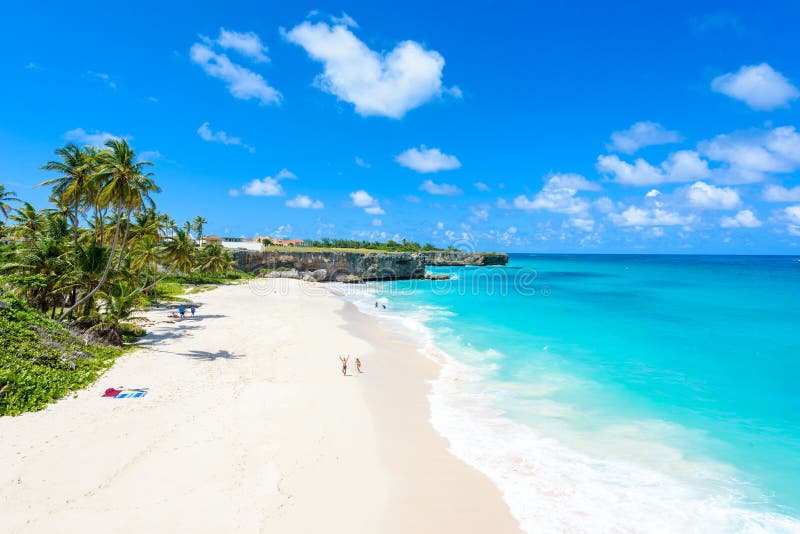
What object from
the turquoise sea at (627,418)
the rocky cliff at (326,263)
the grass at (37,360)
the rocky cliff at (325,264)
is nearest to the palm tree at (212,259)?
the rocky cliff at (325,264)

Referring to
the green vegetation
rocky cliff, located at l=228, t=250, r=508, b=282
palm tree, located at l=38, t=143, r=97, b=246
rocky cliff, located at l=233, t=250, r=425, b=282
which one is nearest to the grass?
the green vegetation

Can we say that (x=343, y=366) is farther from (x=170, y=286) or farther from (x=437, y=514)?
(x=170, y=286)

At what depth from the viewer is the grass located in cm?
1093

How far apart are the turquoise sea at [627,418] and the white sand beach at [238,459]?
5.20 feet

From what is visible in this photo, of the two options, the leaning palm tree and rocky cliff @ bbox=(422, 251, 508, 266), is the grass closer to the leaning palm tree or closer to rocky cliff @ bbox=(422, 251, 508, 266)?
the leaning palm tree

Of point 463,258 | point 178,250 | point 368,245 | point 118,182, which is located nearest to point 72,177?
point 118,182

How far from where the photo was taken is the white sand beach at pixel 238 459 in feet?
24.4

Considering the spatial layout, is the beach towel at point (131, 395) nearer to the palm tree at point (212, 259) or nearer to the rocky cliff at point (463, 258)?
the palm tree at point (212, 259)

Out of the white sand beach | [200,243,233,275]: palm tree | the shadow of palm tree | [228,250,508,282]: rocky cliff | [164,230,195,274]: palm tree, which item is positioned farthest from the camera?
[228,250,508,282]: rocky cliff

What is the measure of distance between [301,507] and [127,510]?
3328 mm

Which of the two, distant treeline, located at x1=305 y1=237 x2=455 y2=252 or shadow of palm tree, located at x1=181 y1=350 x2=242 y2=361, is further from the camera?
distant treeline, located at x1=305 y1=237 x2=455 y2=252

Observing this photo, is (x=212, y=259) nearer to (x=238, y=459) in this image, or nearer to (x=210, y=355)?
(x=210, y=355)

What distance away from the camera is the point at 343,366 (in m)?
17.2

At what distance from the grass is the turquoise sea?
40.7 ft
